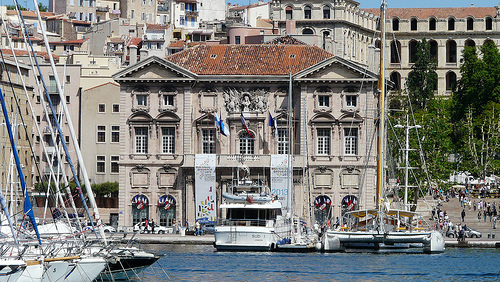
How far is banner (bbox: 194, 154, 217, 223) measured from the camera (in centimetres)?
9338

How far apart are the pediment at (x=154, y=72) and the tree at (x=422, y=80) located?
59.1 m

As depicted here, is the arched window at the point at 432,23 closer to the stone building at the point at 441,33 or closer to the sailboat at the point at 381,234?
the stone building at the point at 441,33

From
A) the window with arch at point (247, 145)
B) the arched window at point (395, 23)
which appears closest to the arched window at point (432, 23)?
the arched window at point (395, 23)

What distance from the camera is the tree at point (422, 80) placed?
152m

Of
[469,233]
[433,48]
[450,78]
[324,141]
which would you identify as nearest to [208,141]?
[324,141]

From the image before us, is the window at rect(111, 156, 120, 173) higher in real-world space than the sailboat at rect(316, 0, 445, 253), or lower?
higher

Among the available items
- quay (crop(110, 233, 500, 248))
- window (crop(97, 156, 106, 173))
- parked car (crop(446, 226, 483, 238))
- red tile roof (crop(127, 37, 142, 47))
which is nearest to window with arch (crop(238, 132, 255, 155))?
quay (crop(110, 233, 500, 248))

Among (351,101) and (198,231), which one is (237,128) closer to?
(351,101)

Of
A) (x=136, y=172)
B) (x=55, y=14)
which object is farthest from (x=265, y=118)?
(x=55, y=14)

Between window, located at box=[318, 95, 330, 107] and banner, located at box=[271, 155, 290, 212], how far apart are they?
4980mm

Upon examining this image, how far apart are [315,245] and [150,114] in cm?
2449

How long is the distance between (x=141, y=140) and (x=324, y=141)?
44.2ft

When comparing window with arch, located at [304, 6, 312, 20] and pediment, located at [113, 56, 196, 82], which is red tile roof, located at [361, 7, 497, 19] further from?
pediment, located at [113, 56, 196, 82]

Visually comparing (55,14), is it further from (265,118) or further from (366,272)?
(366,272)
